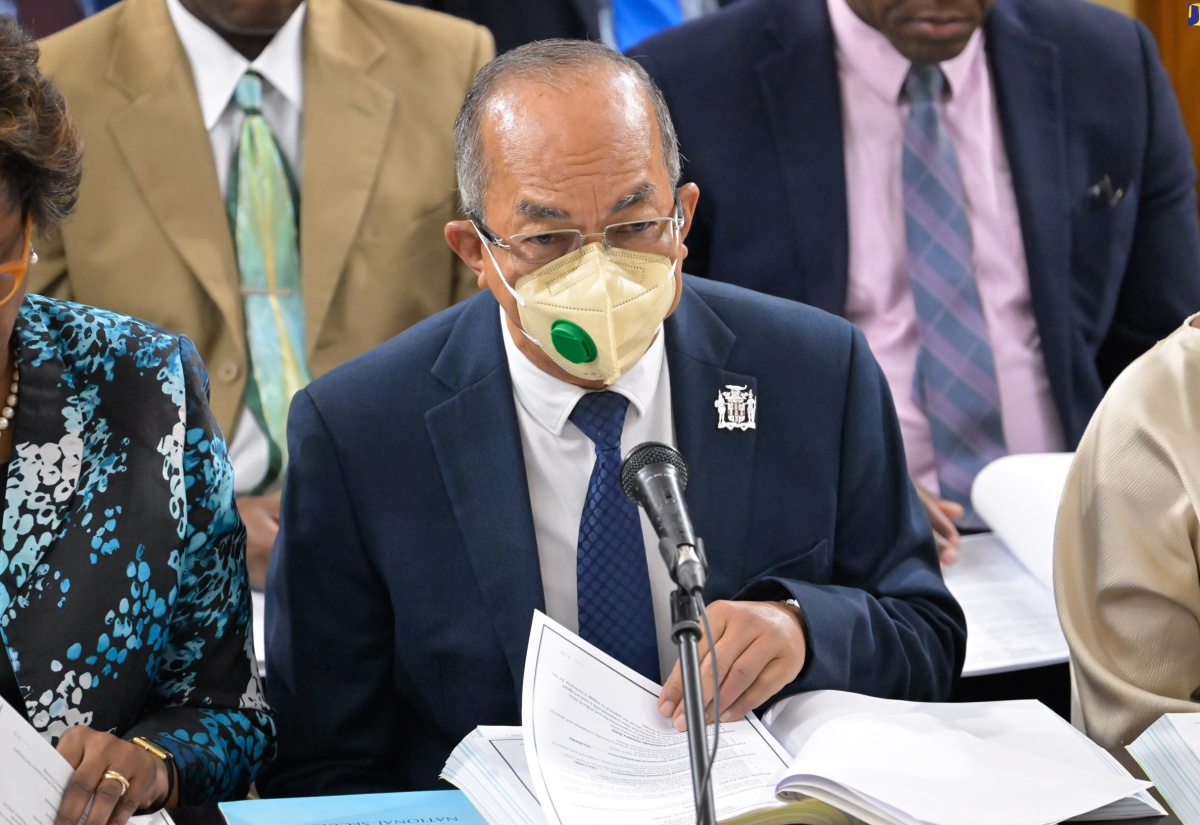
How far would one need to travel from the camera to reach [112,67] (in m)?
2.79

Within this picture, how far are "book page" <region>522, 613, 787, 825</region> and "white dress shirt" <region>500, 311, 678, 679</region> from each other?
263mm

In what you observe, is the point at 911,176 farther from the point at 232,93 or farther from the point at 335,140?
the point at 232,93

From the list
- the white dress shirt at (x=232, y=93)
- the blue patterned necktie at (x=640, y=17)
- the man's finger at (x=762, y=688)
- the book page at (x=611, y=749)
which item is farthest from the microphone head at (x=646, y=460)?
the blue patterned necktie at (x=640, y=17)

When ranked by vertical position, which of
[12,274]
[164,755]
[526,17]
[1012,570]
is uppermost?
[12,274]

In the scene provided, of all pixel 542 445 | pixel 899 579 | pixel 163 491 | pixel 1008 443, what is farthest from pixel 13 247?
pixel 1008 443

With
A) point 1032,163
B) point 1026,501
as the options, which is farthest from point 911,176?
point 1026,501

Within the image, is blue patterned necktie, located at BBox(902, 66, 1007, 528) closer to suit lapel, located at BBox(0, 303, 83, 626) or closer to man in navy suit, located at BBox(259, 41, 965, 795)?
man in navy suit, located at BBox(259, 41, 965, 795)

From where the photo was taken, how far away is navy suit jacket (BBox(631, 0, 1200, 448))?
295cm

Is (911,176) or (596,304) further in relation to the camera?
(911,176)

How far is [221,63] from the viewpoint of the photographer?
2.79 meters

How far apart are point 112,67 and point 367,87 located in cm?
48

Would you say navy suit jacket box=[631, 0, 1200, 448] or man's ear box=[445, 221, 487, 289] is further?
navy suit jacket box=[631, 0, 1200, 448]

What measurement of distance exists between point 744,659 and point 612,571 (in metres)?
0.24

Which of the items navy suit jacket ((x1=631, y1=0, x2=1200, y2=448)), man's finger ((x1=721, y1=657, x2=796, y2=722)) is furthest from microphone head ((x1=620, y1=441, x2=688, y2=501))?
navy suit jacket ((x1=631, y1=0, x2=1200, y2=448))
